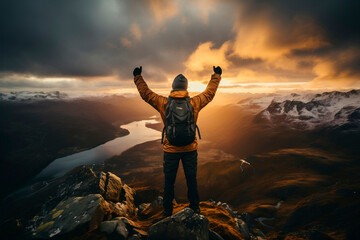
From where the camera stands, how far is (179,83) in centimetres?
536

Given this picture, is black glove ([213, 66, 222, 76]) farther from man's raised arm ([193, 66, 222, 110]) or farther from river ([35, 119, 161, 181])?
river ([35, 119, 161, 181])

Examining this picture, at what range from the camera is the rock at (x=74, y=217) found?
5.55m

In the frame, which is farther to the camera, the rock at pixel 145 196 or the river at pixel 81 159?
the river at pixel 81 159

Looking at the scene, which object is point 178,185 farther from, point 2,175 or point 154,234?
point 2,175

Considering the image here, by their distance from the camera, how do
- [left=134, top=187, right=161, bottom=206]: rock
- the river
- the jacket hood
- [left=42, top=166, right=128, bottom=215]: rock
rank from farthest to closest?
the river, [left=134, top=187, right=161, bottom=206]: rock, [left=42, top=166, right=128, bottom=215]: rock, the jacket hood

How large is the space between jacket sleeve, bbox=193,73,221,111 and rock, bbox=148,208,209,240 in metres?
3.71

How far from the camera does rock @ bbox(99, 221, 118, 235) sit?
546cm

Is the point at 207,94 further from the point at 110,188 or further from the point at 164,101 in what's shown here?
the point at 110,188

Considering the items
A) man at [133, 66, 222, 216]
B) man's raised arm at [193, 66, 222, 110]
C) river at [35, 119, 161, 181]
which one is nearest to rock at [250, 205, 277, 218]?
man at [133, 66, 222, 216]

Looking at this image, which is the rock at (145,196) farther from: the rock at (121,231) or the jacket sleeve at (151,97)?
the jacket sleeve at (151,97)

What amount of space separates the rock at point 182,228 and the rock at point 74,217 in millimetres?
2417

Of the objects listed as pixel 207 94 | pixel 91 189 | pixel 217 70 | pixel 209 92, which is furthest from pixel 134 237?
pixel 91 189

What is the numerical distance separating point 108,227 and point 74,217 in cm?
147

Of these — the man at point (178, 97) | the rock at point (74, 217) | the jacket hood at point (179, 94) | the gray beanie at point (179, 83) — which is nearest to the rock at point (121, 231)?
the rock at point (74, 217)
